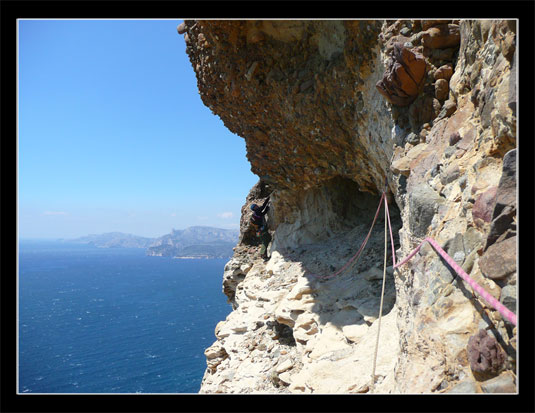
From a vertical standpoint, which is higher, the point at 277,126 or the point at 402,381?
the point at 277,126

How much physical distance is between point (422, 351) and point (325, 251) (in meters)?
11.1

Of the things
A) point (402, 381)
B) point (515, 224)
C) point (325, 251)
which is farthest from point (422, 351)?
point (325, 251)

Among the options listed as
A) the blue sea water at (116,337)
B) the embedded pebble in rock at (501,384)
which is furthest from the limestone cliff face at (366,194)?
the blue sea water at (116,337)

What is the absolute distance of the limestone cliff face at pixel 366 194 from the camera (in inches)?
136

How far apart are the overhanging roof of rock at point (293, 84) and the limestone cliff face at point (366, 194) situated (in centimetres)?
5

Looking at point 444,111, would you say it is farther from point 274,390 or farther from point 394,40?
point 274,390

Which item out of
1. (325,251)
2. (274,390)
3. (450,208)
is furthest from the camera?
(325,251)

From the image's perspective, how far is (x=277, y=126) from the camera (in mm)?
13812

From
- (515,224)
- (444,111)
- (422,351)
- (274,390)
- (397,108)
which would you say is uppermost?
(397,108)

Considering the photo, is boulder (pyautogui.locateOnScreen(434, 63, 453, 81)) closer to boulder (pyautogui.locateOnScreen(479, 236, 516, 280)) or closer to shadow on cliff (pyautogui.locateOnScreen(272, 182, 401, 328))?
boulder (pyautogui.locateOnScreen(479, 236, 516, 280))

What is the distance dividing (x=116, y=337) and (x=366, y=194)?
203ft

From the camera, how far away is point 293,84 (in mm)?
11867

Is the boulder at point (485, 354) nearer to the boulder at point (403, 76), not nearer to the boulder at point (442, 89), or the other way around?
the boulder at point (442, 89)

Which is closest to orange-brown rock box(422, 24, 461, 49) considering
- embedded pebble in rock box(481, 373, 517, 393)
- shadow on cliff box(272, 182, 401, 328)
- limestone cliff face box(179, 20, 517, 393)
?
limestone cliff face box(179, 20, 517, 393)
